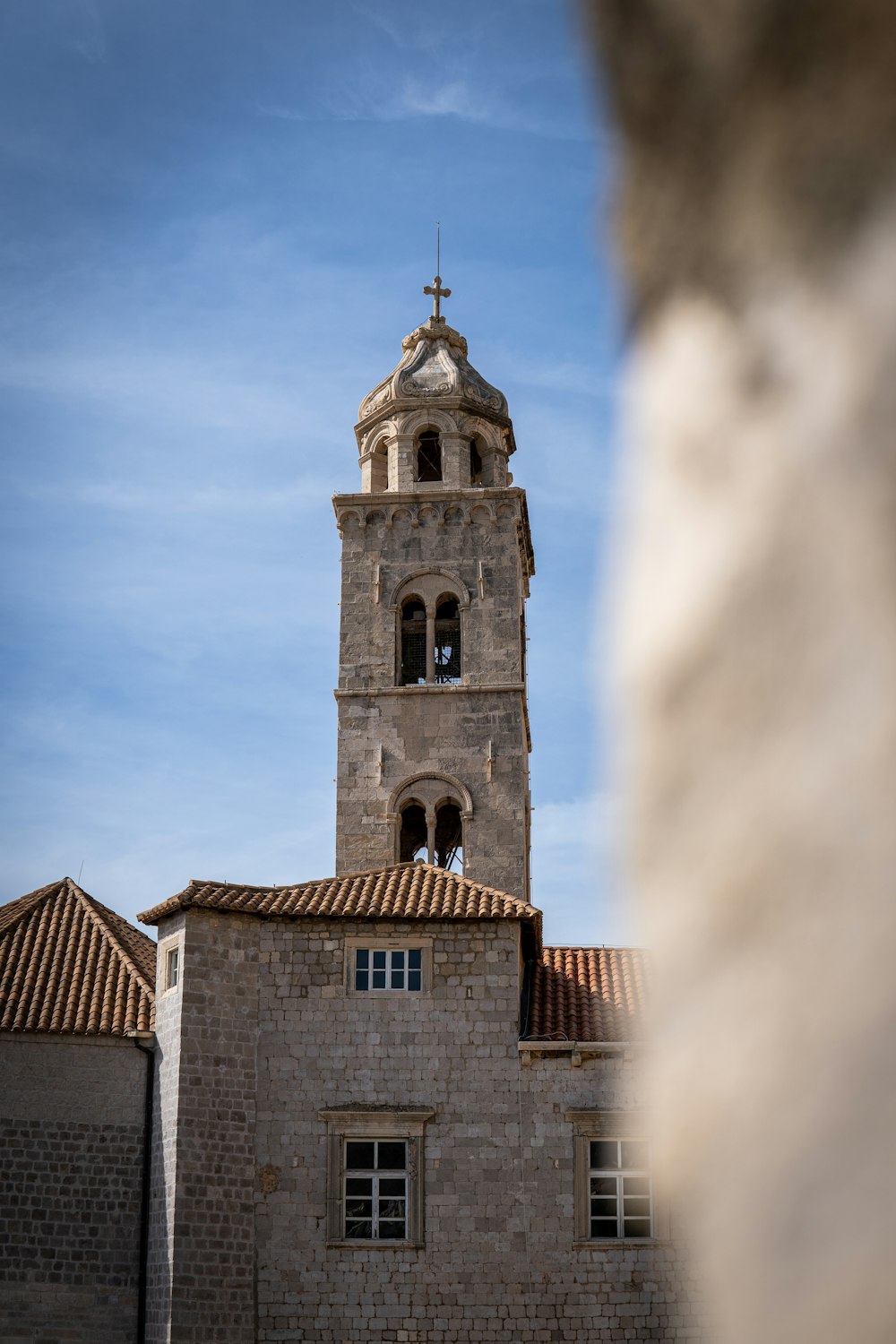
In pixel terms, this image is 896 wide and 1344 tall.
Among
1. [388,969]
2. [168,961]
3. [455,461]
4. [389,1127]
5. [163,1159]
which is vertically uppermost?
[455,461]

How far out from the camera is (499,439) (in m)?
38.7

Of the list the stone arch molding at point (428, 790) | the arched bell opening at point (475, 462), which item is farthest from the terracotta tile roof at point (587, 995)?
the arched bell opening at point (475, 462)

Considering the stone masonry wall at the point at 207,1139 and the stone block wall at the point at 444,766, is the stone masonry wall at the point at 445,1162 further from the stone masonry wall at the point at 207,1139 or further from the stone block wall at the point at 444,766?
the stone block wall at the point at 444,766

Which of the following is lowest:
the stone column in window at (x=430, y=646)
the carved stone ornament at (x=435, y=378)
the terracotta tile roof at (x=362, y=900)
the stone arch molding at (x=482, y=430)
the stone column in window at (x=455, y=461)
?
the terracotta tile roof at (x=362, y=900)

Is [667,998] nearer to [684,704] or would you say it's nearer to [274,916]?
[684,704]

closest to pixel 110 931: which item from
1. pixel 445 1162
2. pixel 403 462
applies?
pixel 445 1162

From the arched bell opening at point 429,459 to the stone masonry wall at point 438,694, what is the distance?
2.61 m

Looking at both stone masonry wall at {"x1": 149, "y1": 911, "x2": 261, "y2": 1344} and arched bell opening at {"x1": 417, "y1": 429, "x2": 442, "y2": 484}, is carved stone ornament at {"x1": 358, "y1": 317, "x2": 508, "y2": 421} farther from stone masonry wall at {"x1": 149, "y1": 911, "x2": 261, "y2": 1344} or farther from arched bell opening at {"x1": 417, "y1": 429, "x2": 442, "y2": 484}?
stone masonry wall at {"x1": 149, "y1": 911, "x2": 261, "y2": 1344}

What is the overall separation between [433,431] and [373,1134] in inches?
772

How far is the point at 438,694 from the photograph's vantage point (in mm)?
34812

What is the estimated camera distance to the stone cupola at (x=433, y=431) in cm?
3753

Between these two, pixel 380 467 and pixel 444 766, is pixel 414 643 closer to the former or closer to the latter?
pixel 444 766

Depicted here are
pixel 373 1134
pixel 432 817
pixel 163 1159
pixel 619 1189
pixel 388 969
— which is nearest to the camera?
pixel 619 1189

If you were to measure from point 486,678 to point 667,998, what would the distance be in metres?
31.6
